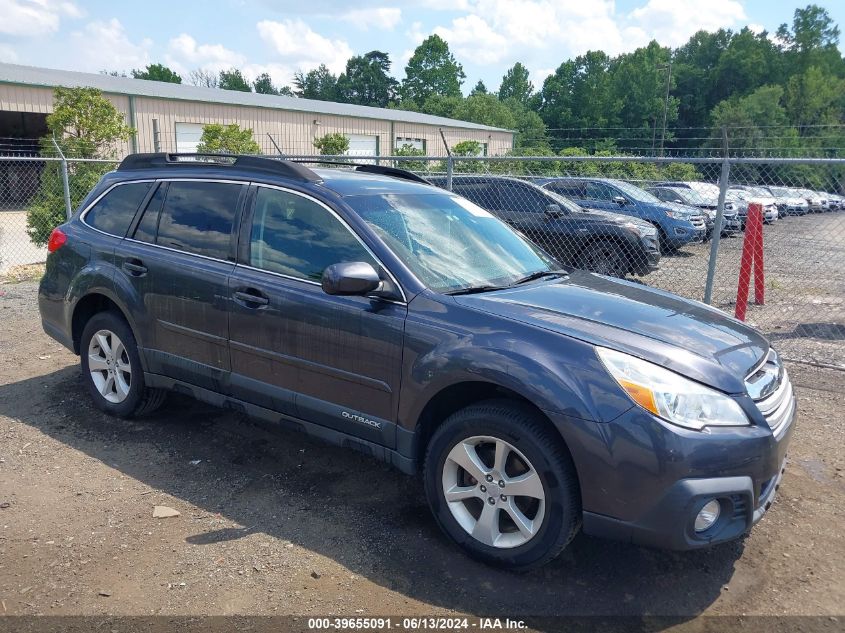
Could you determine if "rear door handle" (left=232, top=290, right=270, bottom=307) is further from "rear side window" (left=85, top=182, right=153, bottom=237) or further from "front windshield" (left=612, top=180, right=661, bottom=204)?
"front windshield" (left=612, top=180, right=661, bottom=204)

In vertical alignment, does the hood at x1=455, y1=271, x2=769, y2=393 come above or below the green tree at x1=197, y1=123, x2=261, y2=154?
below

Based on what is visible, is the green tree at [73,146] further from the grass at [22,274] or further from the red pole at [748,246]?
the red pole at [748,246]

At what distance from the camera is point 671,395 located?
109 inches

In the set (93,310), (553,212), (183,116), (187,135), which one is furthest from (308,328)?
(187,135)

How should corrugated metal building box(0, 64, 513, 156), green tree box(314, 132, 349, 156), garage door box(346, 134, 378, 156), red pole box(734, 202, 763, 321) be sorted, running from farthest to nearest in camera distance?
garage door box(346, 134, 378, 156) < green tree box(314, 132, 349, 156) < corrugated metal building box(0, 64, 513, 156) < red pole box(734, 202, 763, 321)

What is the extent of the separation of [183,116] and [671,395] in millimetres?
27153

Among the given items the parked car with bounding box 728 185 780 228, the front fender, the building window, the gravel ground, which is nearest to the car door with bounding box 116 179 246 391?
the front fender

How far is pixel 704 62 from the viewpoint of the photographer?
92938 mm

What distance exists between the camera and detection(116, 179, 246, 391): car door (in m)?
4.05

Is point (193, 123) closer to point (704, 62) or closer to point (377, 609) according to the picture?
point (377, 609)

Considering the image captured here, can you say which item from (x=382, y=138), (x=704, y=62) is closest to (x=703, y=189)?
(x=382, y=138)

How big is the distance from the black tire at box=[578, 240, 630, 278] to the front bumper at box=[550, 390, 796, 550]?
24.3ft

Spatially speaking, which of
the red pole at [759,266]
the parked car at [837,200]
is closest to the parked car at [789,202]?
the parked car at [837,200]

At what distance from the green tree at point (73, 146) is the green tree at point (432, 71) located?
8934 centimetres
